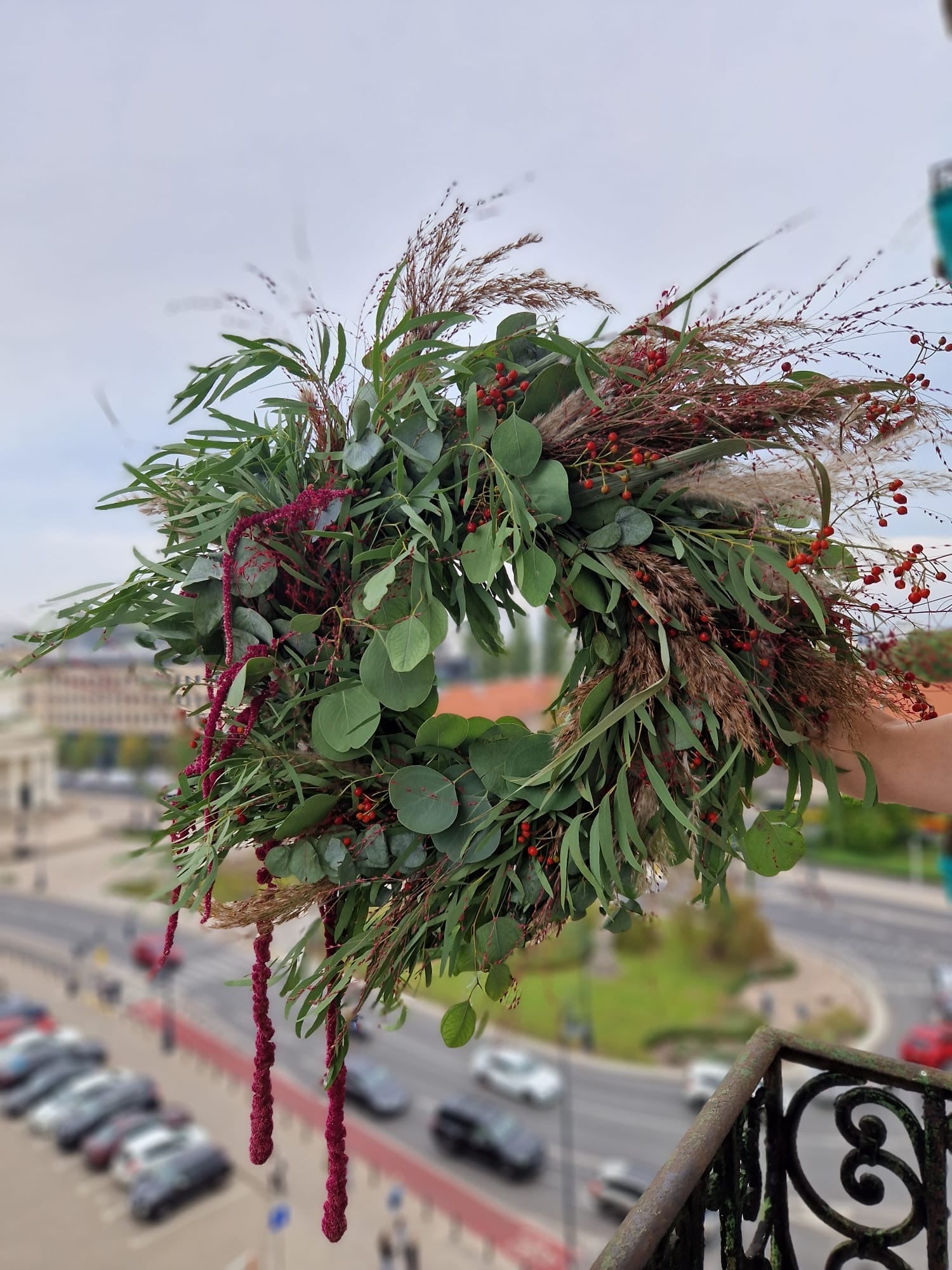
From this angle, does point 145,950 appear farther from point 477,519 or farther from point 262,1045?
point 477,519

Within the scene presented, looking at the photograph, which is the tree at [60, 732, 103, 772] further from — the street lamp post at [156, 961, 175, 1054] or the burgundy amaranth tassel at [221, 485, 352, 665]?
the burgundy amaranth tassel at [221, 485, 352, 665]

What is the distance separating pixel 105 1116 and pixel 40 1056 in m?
2.19

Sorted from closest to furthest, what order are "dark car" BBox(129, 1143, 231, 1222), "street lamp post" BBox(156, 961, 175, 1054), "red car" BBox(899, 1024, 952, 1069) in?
"red car" BBox(899, 1024, 952, 1069) → "dark car" BBox(129, 1143, 231, 1222) → "street lamp post" BBox(156, 961, 175, 1054)

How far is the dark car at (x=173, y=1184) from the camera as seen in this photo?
892 centimetres

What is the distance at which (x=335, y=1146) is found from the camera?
593 mm

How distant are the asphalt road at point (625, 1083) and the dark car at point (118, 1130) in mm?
1566

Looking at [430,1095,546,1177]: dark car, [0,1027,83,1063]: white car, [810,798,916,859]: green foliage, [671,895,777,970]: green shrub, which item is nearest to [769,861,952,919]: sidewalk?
[810,798,916,859]: green foliage

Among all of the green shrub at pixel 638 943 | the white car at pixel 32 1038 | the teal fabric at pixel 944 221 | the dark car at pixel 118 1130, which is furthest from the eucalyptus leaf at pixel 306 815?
the white car at pixel 32 1038

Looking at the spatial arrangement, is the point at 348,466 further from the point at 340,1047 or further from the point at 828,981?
the point at 828,981

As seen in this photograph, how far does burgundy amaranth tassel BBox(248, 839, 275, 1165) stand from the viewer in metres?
0.59

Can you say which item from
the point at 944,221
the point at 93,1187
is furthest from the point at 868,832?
the point at 944,221

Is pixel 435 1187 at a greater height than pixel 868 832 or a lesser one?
lesser

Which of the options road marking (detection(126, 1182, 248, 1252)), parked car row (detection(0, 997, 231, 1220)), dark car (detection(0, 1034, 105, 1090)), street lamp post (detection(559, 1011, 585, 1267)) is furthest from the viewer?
dark car (detection(0, 1034, 105, 1090))

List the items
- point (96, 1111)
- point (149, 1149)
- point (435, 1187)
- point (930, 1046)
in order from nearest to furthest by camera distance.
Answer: point (930, 1046)
point (149, 1149)
point (435, 1187)
point (96, 1111)
